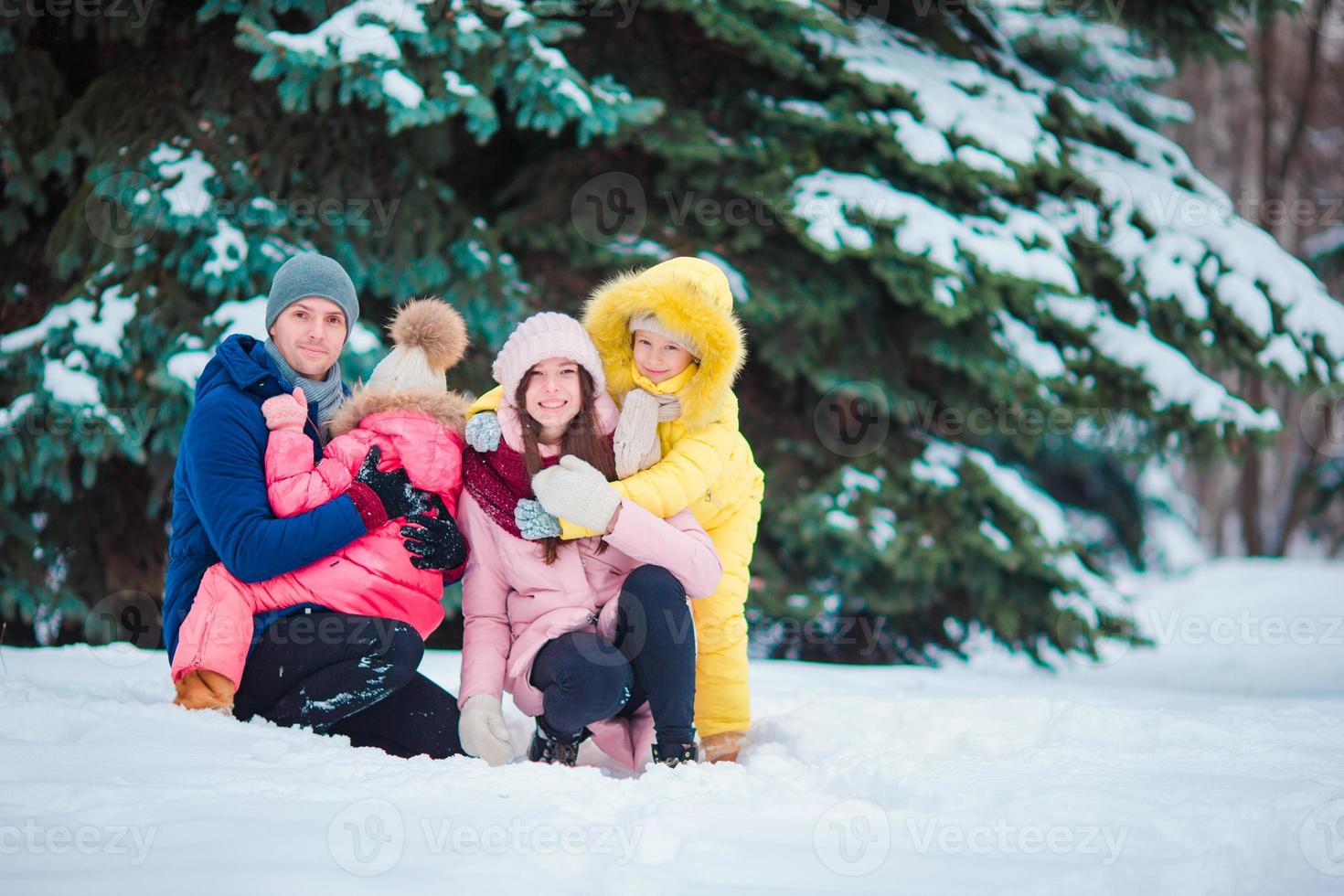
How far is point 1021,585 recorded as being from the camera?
19.0 feet

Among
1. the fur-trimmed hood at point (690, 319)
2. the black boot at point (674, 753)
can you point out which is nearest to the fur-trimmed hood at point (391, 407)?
the fur-trimmed hood at point (690, 319)

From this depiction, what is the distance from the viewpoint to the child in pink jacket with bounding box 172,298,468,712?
8.46ft

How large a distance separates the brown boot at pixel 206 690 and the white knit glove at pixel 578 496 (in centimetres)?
92

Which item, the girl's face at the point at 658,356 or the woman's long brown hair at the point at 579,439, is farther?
the girl's face at the point at 658,356

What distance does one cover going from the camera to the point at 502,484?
9.20 ft

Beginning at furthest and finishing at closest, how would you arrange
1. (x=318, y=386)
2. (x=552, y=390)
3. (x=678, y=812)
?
(x=318, y=386), (x=552, y=390), (x=678, y=812)

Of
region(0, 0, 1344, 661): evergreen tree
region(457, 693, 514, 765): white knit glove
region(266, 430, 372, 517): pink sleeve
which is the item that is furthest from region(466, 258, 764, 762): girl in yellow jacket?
region(0, 0, 1344, 661): evergreen tree

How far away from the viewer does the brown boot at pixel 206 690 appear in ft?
8.41

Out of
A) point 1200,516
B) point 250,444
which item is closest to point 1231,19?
point 250,444

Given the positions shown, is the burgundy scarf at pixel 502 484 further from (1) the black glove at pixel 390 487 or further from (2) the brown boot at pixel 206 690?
(2) the brown boot at pixel 206 690

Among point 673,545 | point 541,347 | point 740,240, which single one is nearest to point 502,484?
point 541,347

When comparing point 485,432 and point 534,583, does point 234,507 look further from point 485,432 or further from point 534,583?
point 534,583

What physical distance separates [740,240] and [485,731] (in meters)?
3.34

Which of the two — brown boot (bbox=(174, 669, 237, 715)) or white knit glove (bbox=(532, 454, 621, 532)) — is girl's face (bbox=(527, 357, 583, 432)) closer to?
white knit glove (bbox=(532, 454, 621, 532))
